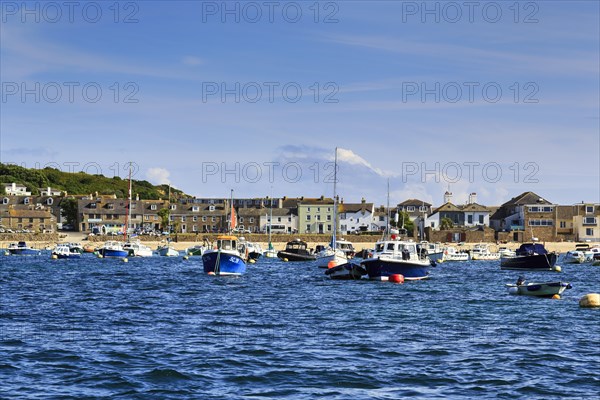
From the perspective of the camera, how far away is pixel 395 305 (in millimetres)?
45156

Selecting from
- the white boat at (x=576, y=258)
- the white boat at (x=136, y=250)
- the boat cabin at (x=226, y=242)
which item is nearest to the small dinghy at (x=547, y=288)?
the boat cabin at (x=226, y=242)

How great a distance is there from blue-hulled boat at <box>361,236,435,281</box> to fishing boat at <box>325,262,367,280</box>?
5.79 feet

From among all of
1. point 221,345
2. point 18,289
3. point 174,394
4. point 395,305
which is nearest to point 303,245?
point 18,289

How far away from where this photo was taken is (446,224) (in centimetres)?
17638

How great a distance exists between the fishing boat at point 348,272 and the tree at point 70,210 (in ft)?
418

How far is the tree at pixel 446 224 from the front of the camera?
573 feet

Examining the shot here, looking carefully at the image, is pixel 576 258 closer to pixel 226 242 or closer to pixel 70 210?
pixel 226 242

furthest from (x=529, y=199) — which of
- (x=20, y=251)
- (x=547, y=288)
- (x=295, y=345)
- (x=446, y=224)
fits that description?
(x=295, y=345)

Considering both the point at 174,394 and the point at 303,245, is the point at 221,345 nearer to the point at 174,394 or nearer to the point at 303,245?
the point at 174,394

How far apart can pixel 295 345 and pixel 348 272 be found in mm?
37186

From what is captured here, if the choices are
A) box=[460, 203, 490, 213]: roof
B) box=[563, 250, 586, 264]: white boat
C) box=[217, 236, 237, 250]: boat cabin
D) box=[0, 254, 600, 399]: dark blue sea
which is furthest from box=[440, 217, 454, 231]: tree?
box=[0, 254, 600, 399]: dark blue sea

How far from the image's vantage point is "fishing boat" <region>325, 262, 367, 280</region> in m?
66.4

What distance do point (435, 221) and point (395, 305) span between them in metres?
144

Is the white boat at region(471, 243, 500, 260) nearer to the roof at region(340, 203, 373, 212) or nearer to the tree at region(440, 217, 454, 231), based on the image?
the tree at region(440, 217, 454, 231)
